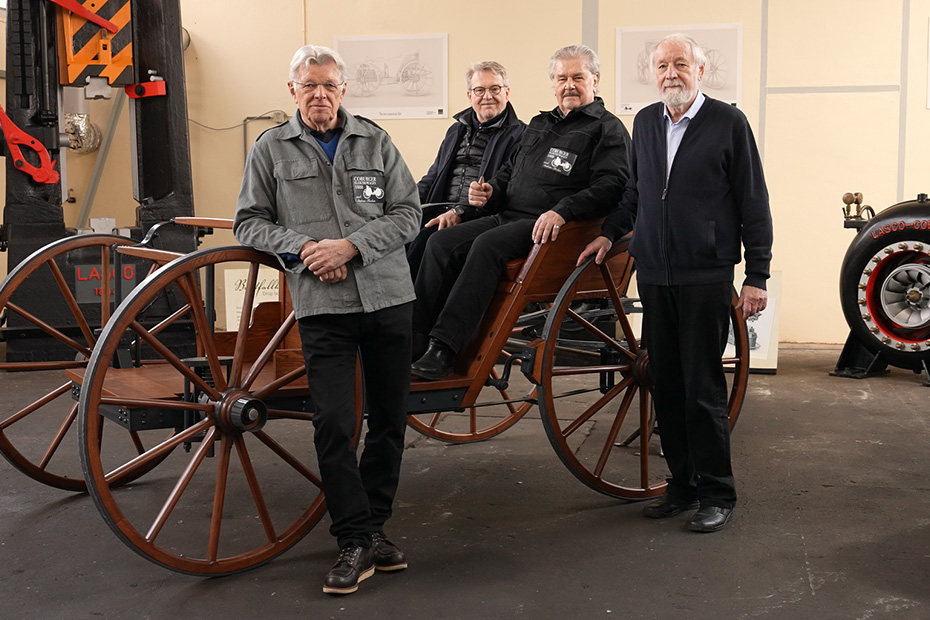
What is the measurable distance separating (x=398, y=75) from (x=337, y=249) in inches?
209

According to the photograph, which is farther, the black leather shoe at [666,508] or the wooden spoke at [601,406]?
the wooden spoke at [601,406]

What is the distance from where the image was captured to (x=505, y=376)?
362cm

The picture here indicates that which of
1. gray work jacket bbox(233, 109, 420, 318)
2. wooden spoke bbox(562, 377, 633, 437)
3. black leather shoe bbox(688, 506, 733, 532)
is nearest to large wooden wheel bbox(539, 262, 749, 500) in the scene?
wooden spoke bbox(562, 377, 633, 437)

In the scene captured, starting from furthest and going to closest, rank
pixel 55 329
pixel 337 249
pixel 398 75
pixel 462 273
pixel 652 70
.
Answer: pixel 398 75, pixel 652 70, pixel 55 329, pixel 462 273, pixel 337 249

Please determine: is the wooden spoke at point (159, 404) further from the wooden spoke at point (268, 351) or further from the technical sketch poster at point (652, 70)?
the technical sketch poster at point (652, 70)

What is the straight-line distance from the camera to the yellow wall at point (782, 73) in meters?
7.20

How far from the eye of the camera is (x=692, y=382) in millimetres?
3293

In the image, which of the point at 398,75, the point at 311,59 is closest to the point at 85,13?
the point at 398,75

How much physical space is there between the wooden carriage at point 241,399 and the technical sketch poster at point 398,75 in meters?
3.70

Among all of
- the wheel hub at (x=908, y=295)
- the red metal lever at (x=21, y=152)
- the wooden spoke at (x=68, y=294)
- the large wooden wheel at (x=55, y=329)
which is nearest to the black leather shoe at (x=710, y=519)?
the large wooden wheel at (x=55, y=329)

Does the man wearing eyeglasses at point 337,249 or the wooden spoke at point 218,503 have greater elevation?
the man wearing eyeglasses at point 337,249

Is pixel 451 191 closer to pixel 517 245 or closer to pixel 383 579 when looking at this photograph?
pixel 517 245

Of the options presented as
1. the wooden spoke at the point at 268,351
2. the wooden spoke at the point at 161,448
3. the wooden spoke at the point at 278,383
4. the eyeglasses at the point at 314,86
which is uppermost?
the eyeglasses at the point at 314,86

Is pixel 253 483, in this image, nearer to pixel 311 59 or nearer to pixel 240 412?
pixel 240 412
